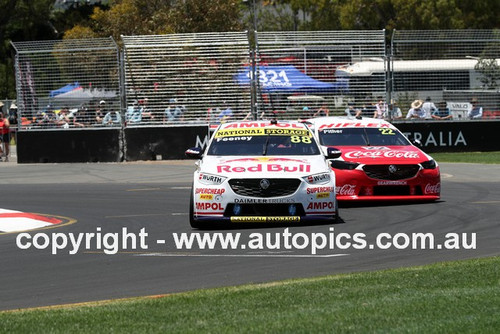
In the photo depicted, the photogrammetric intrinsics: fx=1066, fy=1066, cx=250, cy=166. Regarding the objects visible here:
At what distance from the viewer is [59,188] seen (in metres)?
21.2

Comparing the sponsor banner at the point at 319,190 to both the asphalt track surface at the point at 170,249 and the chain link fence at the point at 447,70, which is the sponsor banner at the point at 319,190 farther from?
the chain link fence at the point at 447,70

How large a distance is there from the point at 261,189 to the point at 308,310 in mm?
6135

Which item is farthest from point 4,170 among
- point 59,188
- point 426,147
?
point 426,147

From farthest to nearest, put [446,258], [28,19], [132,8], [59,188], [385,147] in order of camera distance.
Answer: [28,19] < [132,8] < [59,188] < [385,147] < [446,258]

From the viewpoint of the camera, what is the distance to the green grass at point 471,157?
26.1 m

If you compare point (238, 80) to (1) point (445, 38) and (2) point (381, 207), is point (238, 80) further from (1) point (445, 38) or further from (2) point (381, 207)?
(2) point (381, 207)

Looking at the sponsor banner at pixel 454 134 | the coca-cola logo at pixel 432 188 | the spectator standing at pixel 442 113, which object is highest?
the coca-cola logo at pixel 432 188

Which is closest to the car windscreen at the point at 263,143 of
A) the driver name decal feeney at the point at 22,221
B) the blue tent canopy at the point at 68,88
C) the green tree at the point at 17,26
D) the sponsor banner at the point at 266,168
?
the sponsor banner at the point at 266,168

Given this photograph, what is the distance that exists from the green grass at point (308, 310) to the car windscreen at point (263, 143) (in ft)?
19.0

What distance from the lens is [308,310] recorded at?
726 centimetres

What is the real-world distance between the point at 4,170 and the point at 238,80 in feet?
22.0

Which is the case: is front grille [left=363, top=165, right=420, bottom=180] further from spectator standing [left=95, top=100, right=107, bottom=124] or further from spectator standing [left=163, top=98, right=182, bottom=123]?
spectator standing [left=95, top=100, right=107, bottom=124]

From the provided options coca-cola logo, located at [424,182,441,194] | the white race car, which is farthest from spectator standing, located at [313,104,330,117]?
the white race car

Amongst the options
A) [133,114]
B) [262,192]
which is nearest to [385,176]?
[262,192]
